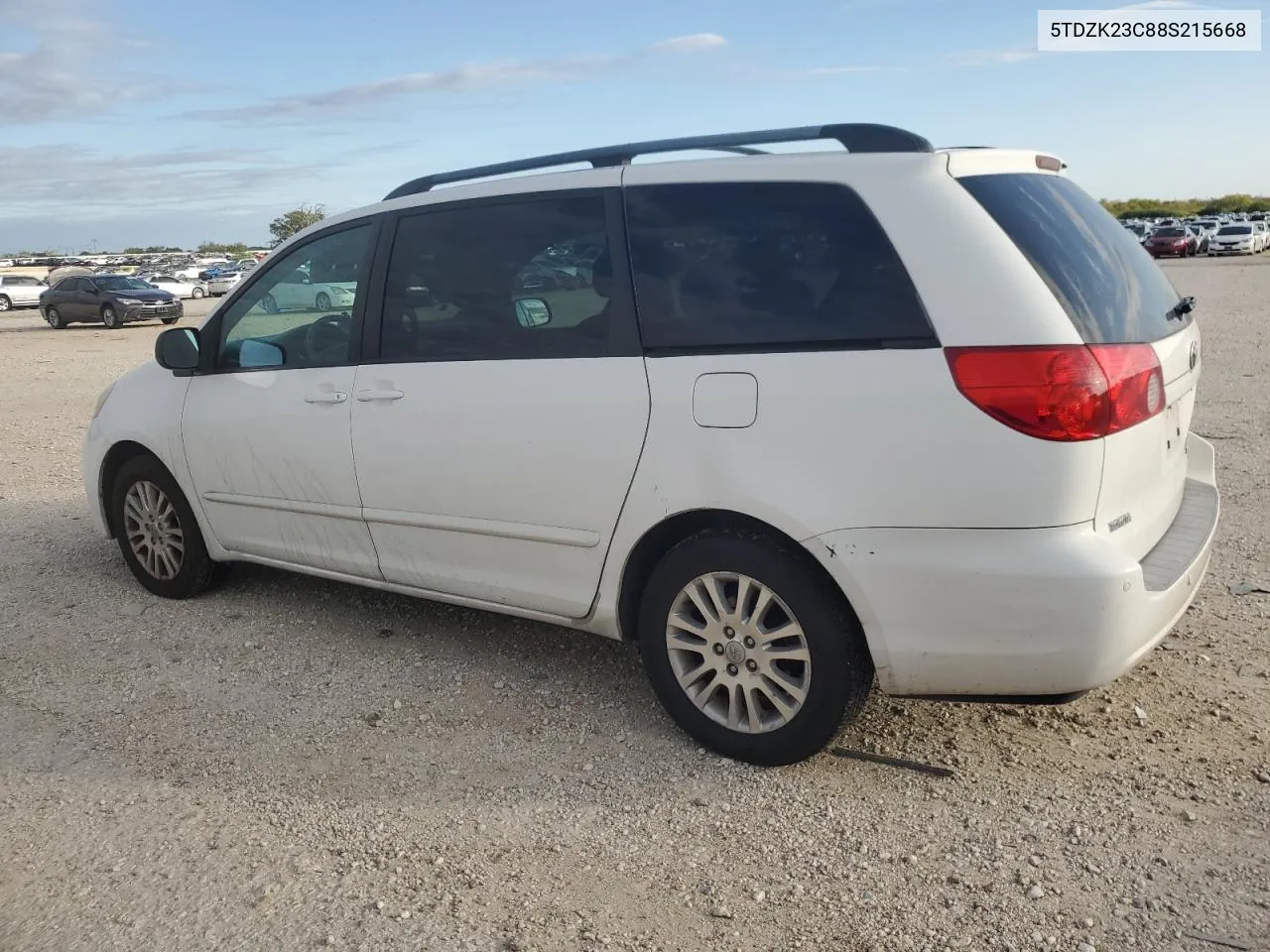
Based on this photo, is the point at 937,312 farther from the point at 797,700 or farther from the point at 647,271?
the point at 797,700

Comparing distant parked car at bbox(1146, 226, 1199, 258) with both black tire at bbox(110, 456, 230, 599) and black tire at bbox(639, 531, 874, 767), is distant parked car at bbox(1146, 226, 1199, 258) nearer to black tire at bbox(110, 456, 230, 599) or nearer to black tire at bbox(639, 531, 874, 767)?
black tire at bbox(110, 456, 230, 599)

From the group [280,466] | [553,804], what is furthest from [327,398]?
[553,804]

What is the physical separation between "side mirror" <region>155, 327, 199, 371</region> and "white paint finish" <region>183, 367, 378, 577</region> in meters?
0.12

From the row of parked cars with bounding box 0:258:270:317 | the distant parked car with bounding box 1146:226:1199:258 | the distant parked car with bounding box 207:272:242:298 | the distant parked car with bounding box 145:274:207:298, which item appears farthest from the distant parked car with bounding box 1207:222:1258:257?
the distant parked car with bounding box 145:274:207:298

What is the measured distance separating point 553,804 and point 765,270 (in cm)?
175

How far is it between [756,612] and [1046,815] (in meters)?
1.00

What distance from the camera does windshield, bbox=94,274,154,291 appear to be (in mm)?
31234

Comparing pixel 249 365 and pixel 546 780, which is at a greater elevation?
pixel 249 365

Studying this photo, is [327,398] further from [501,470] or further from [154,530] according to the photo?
[154,530]

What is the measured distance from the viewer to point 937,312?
3107mm

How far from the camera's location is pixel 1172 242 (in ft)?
164

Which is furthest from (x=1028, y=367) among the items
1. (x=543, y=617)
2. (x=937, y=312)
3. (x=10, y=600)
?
(x=10, y=600)

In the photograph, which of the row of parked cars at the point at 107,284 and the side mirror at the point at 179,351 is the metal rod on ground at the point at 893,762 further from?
the row of parked cars at the point at 107,284

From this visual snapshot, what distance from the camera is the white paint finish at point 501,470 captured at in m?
3.67
